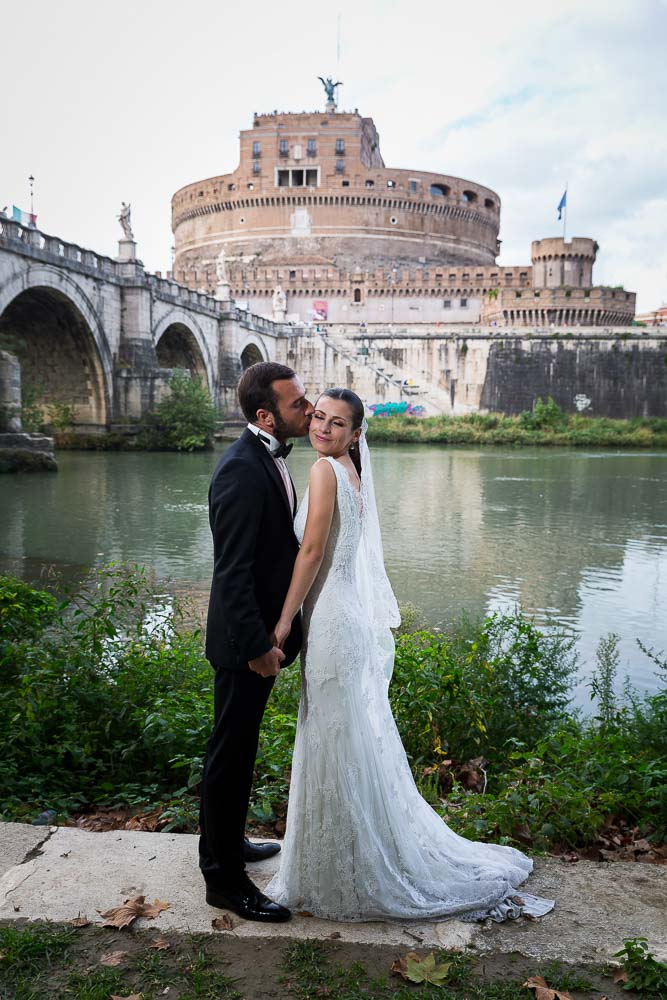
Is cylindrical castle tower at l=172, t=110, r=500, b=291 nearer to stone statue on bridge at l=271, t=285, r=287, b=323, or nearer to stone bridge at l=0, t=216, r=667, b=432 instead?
stone statue on bridge at l=271, t=285, r=287, b=323

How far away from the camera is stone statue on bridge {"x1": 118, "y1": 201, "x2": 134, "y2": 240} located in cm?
2839

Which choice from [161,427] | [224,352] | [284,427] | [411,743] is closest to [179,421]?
[161,427]

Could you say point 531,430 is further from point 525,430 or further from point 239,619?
point 239,619

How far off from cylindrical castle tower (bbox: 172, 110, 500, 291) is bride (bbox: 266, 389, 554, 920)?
62764 mm

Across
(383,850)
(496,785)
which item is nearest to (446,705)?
(496,785)

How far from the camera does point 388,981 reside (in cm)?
236

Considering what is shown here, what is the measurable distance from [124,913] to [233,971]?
446mm

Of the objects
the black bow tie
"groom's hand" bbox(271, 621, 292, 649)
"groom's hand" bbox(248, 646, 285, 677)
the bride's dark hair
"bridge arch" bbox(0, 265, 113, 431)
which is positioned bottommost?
"groom's hand" bbox(248, 646, 285, 677)

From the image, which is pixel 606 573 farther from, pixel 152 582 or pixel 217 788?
pixel 217 788

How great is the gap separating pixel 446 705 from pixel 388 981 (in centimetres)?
227

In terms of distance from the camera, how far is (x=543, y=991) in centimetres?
227

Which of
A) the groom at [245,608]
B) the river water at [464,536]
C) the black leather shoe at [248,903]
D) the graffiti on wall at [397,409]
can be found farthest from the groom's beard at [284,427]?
the graffiti on wall at [397,409]

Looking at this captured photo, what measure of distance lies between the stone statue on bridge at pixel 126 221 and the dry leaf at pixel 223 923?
28.9 metres

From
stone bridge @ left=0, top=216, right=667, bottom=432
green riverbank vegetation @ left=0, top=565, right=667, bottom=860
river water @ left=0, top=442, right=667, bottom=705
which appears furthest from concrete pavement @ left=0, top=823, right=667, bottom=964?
stone bridge @ left=0, top=216, right=667, bottom=432
